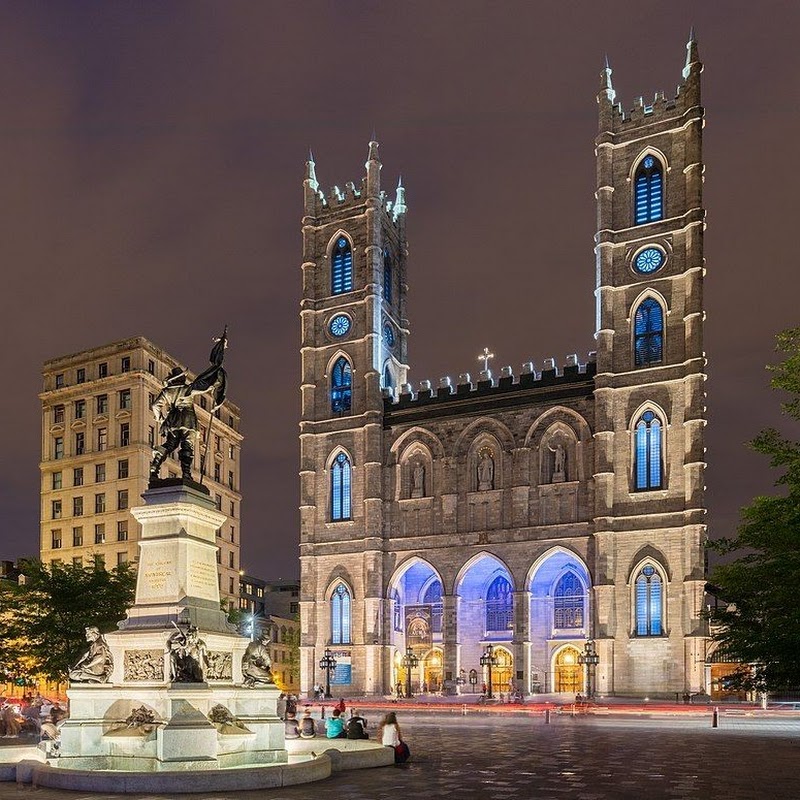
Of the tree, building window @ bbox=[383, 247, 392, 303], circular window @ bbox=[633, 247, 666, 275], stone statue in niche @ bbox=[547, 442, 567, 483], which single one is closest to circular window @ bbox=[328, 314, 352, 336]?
building window @ bbox=[383, 247, 392, 303]

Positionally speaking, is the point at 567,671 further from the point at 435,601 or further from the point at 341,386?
the point at 341,386

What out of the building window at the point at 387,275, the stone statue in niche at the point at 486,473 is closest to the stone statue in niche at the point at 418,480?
the stone statue in niche at the point at 486,473

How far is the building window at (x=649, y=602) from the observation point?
2356 inches

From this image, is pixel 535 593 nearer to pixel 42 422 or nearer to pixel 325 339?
pixel 325 339

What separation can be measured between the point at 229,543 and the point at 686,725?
58.9 m

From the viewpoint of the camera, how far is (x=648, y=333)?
212 feet

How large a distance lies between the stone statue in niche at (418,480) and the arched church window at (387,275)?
15724 mm

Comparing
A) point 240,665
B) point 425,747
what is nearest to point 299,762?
point 240,665

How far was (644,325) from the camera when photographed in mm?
64938

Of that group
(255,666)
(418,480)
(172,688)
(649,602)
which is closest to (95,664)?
(172,688)

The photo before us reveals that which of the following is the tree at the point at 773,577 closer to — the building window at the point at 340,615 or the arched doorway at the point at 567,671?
the arched doorway at the point at 567,671

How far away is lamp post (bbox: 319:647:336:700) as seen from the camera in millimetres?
63831

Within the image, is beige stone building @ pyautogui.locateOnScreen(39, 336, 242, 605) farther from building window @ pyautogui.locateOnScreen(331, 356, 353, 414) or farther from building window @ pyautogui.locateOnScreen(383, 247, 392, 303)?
building window @ pyautogui.locateOnScreen(383, 247, 392, 303)

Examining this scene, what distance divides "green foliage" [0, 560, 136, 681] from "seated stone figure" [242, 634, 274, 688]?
98.7ft
